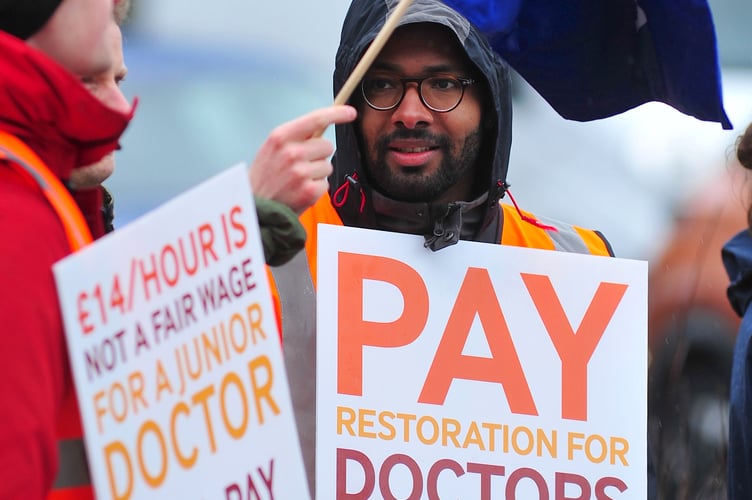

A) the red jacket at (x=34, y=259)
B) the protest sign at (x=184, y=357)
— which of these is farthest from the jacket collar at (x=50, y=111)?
the protest sign at (x=184, y=357)

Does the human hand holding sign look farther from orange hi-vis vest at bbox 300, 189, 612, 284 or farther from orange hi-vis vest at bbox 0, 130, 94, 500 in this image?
orange hi-vis vest at bbox 300, 189, 612, 284

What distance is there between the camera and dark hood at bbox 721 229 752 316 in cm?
416

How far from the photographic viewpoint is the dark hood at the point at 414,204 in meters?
3.77

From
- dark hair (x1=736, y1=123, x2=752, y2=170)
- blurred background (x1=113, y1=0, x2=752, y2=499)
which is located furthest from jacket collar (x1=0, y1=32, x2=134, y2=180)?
blurred background (x1=113, y1=0, x2=752, y2=499)

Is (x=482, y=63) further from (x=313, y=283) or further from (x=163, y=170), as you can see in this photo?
(x=163, y=170)

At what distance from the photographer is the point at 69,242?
2168 millimetres

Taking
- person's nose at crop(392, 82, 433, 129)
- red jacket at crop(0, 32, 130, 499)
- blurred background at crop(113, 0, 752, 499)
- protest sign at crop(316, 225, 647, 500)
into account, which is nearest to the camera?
red jacket at crop(0, 32, 130, 499)

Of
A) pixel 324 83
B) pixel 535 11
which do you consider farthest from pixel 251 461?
pixel 324 83

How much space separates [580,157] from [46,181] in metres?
4.05

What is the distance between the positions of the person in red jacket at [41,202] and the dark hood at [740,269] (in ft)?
7.50

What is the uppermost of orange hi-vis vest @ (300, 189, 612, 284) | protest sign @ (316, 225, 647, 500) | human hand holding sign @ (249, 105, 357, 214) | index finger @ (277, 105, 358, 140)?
index finger @ (277, 105, 358, 140)

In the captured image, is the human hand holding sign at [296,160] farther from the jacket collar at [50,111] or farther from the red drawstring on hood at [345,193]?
the red drawstring on hood at [345,193]

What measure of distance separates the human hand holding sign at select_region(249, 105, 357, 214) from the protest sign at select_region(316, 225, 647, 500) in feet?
2.53

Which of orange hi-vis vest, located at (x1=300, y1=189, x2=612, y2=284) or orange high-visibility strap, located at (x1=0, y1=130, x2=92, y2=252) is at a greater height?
orange high-visibility strap, located at (x1=0, y1=130, x2=92, y2=252)
